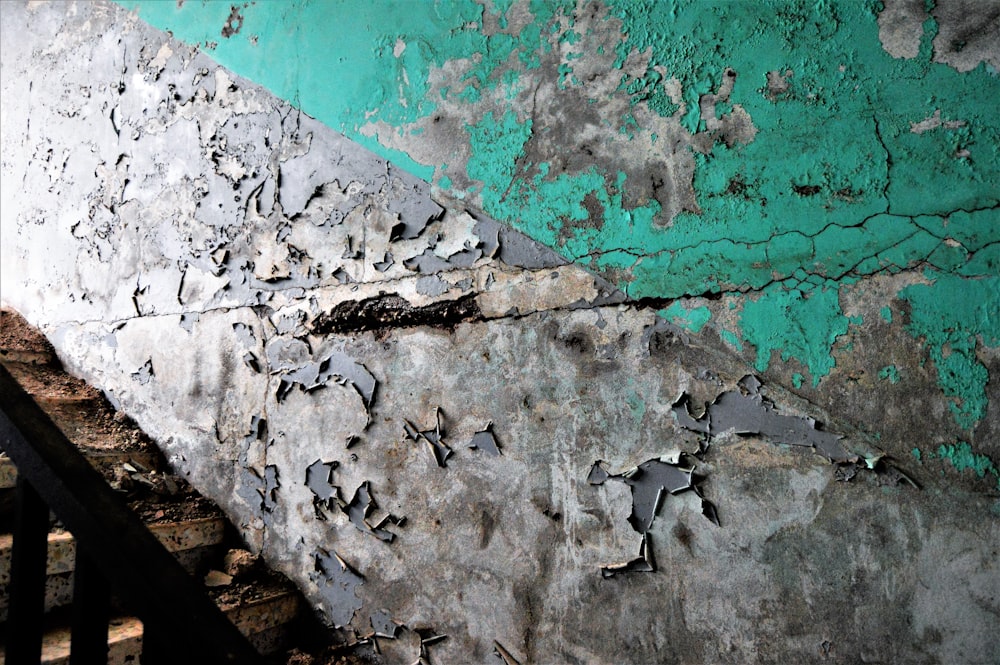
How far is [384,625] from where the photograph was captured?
6.14 ft

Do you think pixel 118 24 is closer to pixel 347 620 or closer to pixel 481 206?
pixel 481 206

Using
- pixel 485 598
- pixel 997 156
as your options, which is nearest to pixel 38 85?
pixel 485 598

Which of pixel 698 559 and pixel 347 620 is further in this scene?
pixel 347 620

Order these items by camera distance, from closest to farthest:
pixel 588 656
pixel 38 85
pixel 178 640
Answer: pixel 178 640
pixel 588 656
pixel 38 85

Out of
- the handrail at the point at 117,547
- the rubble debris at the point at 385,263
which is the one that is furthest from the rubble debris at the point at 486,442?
the handrail at the point at 117,547

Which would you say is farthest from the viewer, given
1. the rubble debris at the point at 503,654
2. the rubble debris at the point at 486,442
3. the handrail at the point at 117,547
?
the rubble debris at the point at 486,442

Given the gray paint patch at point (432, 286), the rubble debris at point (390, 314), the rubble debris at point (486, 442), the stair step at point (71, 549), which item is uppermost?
the gray paint patch at point (432, 286)

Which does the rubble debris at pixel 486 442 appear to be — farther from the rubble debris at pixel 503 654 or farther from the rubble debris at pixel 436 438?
the rubble debris at pixel 503 654

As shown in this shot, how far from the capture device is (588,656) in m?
1.58

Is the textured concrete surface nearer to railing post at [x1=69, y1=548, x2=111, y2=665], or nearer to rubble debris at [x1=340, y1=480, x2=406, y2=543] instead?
rubble debris at [x1=340, y1=480, x2=406, y2=543]

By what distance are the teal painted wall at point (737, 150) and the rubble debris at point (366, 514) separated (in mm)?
925

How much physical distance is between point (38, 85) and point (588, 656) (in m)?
3.52

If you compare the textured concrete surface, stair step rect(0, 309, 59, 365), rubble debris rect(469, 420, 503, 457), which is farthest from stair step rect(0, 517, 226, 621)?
stair step rect(0, 309, 59, 365)

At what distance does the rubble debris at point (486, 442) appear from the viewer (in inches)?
69.4
